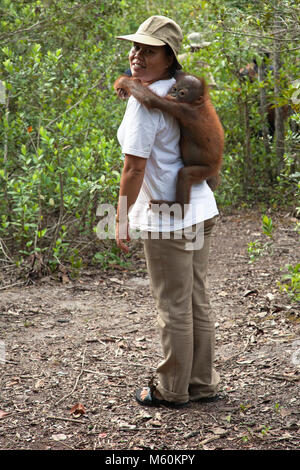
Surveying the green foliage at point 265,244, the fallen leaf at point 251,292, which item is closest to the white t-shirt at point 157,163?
the green foliage at point 265,244

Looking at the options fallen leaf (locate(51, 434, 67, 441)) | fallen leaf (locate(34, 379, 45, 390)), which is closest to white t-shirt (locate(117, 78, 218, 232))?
fallen leaf (locate(51, 434, 67, 441))

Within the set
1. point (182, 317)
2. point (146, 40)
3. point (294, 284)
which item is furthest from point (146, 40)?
point (294, 284)

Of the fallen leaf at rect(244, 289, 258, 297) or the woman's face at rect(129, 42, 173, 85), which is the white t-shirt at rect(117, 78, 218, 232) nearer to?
the woman's face at rect(129, 42, 173, 85)

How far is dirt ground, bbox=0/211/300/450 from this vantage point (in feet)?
9.66

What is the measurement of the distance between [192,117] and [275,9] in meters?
2.18

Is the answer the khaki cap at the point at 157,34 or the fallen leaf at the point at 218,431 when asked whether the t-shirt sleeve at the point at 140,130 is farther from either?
the fallen leaf at the point at 218,431

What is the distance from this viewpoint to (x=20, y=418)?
3.13m

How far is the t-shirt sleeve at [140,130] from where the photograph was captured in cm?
269

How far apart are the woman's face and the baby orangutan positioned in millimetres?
53

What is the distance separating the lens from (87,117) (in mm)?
6543

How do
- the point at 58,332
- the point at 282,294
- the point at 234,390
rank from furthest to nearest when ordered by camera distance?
1. the point at 282,294
2. the point at 58,332
3. the point at 234,390

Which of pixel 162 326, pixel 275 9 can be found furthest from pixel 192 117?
pixel 275 9

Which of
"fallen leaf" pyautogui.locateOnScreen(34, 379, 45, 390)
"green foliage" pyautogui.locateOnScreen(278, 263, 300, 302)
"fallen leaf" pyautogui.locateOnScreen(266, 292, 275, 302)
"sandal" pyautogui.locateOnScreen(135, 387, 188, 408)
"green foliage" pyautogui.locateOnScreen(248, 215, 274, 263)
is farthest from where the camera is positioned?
"fallen leaf" pyautogui.locateOnScreen(266, 292, 275, 302)
